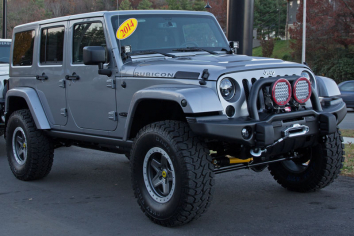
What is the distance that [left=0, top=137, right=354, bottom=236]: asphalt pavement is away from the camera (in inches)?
179

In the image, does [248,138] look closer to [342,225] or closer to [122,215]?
[342,225]

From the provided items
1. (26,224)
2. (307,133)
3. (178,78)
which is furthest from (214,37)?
(26,224)

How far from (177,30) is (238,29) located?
248cm

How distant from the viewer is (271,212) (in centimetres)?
501

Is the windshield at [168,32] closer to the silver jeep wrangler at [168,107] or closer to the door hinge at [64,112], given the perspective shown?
the silver jeep wrangler at [168,107]

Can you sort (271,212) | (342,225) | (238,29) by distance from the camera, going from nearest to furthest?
1. (342,225)
2. (271,212)
3. (238,29)

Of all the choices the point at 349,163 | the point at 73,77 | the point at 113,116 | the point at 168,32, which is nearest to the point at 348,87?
the point at 349,163

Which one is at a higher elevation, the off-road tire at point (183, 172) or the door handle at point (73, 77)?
the door handle at point (73, 77)

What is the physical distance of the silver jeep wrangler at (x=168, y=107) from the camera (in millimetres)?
4363

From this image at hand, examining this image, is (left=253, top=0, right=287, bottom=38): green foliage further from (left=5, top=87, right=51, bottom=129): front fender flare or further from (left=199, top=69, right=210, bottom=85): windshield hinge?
(left=199, top=69, right=210, bottom=85): windshield hinge

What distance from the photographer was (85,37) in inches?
232

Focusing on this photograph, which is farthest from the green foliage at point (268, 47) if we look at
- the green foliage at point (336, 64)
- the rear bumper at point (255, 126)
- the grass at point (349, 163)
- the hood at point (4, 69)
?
the rear bumper at point (255, 126)

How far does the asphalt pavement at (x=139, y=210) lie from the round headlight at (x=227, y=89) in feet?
3.98

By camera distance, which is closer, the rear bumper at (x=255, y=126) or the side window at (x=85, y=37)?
the rear bumper at (x=255, y=126)
